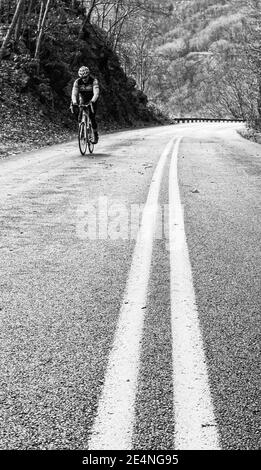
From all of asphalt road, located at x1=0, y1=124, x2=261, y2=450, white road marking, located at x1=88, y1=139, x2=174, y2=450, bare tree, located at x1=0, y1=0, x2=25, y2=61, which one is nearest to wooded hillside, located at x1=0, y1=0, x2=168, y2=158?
bare tree, located at x1=0, y1=0, x2=25, y2=61

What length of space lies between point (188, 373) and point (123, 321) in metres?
0.75

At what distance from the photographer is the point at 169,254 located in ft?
→ 15.6

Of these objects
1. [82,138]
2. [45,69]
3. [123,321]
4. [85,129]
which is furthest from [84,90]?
[45,69]

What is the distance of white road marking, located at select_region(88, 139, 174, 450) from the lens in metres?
2.09

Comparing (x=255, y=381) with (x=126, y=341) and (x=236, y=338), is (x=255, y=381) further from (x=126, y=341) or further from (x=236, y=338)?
(x=126, y=341)

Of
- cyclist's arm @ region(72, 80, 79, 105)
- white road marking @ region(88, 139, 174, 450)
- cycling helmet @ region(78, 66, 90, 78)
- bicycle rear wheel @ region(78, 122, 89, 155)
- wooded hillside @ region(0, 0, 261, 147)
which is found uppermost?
wooded hillside @ region(0, 0, 261, 147)

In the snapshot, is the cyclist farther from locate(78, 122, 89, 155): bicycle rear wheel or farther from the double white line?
the double white line

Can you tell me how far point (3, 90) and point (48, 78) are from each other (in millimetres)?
4583

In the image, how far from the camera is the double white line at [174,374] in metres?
2.09

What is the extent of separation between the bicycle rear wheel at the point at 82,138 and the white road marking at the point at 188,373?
8412 mm

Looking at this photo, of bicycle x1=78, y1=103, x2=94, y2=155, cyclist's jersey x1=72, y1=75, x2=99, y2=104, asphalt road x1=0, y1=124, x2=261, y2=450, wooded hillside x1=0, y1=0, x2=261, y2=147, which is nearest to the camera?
asphalt road x1=0, y1=124, x2=261, y2=450

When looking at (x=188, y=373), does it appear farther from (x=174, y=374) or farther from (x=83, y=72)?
(x=83, y=72)

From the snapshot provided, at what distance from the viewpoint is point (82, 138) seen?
13.0 meters

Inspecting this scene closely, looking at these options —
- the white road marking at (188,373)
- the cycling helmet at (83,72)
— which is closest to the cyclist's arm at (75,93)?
the cycling helmet at (83,72)
